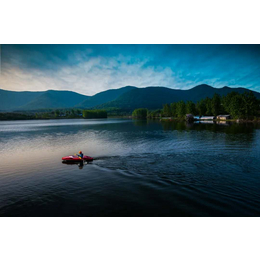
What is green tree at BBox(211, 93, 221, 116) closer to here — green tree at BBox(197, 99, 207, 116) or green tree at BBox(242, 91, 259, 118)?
green tree at BBox(197, 99, 207, 116)

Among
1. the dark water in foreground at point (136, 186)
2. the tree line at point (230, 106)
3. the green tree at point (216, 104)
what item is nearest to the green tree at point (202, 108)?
the tree line at point (230, 106)

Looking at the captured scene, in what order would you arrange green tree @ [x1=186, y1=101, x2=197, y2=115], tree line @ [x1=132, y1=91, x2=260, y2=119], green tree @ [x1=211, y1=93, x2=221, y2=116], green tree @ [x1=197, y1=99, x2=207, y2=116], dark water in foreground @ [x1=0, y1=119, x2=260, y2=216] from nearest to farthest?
dark water in foreground @ [x1=0, y1=119, x2=260, y2=216], tree line @ [x1=132, y1=91, x2=260, y2=119], green tree @ [x1=211, y1=93, x2=221, y2=116], green tree @ [x1=186, y1=101, x2=197, y2=115], green tree @ [x1=197, y1=99, x2=207, y2=116]

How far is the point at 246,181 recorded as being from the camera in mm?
18641

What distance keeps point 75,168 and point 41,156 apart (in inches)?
438

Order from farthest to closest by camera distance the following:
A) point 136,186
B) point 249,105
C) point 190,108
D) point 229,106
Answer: point 190,108 < point 229,106 < point 249,105 < point 136,186

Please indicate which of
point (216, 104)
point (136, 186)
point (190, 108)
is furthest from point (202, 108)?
point (136, 186)

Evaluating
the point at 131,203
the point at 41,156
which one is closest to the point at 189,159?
the point at 131,203

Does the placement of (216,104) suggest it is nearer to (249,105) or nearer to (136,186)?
(249,105)

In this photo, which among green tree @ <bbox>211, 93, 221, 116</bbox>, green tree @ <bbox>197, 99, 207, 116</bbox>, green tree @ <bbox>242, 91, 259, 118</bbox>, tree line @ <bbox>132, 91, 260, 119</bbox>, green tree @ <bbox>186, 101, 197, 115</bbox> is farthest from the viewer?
green tree @ <bbox>197, 99, 207, 116</bbox>

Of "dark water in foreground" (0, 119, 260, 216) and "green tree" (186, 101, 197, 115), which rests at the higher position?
"green tree" (186, 101, 197, 115)

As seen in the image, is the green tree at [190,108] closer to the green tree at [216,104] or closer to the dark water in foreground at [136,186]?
the green tree at [216,104]

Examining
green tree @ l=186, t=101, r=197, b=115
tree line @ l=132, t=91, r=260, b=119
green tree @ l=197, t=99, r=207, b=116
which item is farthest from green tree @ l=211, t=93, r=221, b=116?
green tree @ l=186, t=101, r=197, b=115

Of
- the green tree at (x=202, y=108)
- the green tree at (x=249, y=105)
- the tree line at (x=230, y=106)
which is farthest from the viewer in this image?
the green tree at (x=202, y=108)

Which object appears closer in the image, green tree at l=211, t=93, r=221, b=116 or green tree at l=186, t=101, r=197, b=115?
green tree at l=211, t=93, r=221, b=116
